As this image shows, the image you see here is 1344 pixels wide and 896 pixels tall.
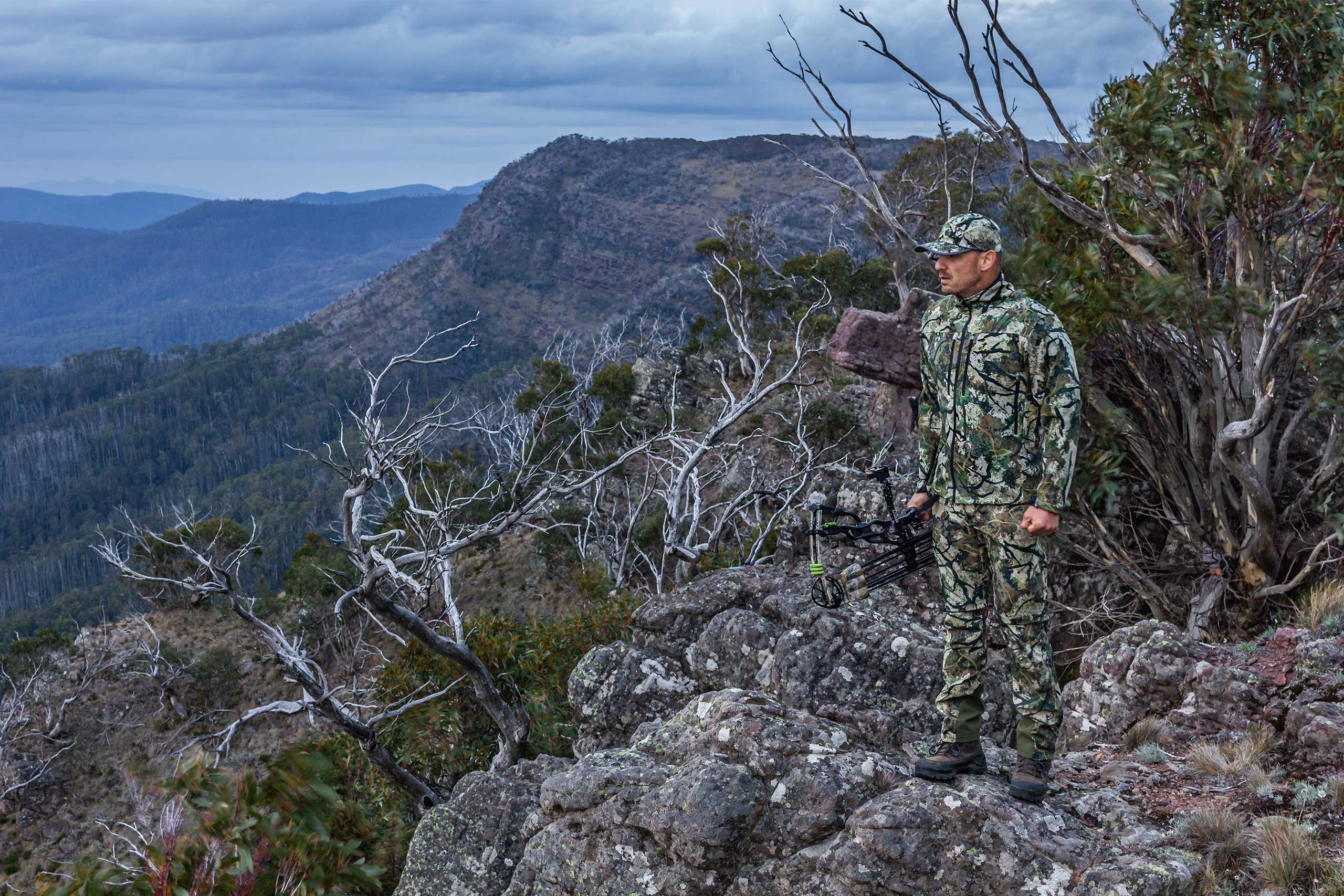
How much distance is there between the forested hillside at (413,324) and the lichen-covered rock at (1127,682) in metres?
81.1

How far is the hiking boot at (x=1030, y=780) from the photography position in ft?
11.9

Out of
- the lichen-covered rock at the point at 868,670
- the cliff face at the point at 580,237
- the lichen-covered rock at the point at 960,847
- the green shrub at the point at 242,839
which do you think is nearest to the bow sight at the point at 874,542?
the lichen-covered rock at the point at 868,670

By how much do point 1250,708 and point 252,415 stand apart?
4661 inches

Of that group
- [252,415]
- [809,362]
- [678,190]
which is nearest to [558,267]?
[678,190]

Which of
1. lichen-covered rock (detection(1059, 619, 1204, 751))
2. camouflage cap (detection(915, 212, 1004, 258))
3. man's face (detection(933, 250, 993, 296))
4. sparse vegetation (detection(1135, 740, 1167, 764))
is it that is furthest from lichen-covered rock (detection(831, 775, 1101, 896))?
camouflage cap (detection(915, 212, 1004, 258))

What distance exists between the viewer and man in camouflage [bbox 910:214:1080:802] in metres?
3.60

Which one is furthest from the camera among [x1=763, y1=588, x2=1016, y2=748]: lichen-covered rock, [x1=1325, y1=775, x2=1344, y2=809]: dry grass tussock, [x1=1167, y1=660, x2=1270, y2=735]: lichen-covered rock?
[x1=763, y1=588, x2=1016, y2=748]: lichen-covered rock

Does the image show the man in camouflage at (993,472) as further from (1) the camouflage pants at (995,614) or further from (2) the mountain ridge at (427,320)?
(2) the mountain ridge at (427,320)

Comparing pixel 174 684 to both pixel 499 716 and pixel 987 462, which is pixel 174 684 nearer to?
pixel 499 716

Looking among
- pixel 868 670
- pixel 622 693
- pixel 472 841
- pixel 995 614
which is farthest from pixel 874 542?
pixel 472 841

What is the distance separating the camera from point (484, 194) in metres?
124

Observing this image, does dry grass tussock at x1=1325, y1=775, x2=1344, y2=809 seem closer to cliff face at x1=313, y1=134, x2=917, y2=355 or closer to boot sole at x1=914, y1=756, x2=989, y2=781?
boot sole at x1=914, y1=756, x2=989, y2=781

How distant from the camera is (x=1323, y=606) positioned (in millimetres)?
5918

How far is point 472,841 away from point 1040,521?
3485 millimetres
